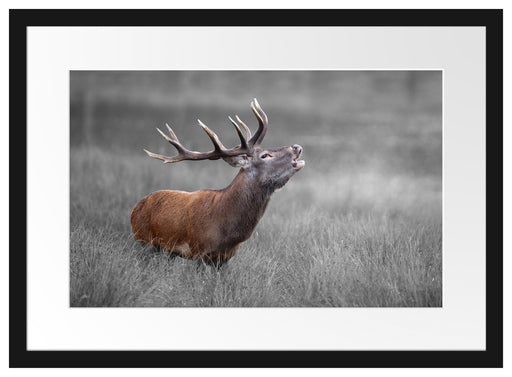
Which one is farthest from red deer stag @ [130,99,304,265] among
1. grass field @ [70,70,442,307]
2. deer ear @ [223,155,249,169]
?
grass field @ [70,70,442,307]

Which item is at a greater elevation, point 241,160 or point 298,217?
point 241,160

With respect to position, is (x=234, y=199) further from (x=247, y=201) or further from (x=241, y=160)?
(x=241, y=160)

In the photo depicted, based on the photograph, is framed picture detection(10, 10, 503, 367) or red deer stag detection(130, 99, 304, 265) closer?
framed picture detection(10, 10, 503, 367)

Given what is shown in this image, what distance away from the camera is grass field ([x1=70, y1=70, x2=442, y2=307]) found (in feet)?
14.8

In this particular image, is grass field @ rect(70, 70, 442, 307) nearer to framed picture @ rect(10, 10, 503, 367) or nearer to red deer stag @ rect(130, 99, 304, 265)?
framed picture @ rect(10, 10, 503, 367)

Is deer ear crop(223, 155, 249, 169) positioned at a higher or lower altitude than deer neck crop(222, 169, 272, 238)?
higher

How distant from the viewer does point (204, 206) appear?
4.80 meters

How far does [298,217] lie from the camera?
6930 mm

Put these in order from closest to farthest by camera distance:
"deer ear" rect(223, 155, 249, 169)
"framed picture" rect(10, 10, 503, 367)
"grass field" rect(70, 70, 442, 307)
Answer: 1. "framed picture" rect(10, 10, 503, 367)
2. "grass field" rect(70, 70, 442, 307)
3. "deer ear" rect(223, 155, 249, 169)

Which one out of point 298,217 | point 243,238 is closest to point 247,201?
point 243,238

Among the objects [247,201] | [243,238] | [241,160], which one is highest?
[241,160]

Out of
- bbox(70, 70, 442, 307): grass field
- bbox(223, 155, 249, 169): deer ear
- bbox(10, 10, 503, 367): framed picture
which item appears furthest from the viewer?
bbox(223, 155, 249, 169): deer ear

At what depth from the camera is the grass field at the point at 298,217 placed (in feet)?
14.8

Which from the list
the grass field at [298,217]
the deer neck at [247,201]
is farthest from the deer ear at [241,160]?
the grass field at [298,217]
